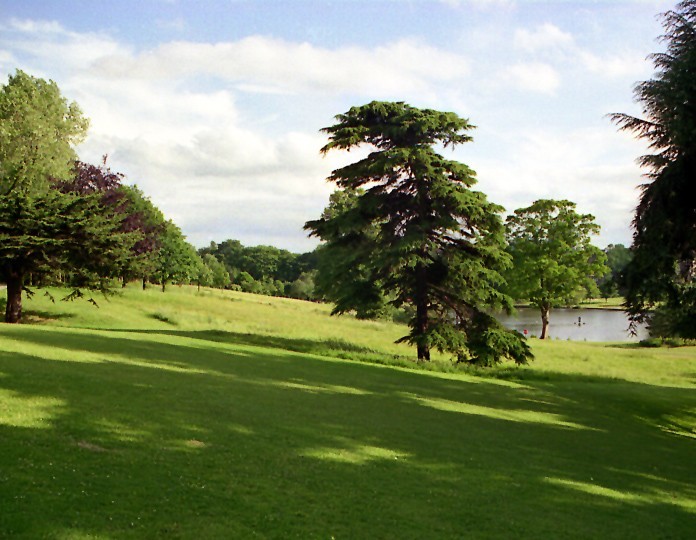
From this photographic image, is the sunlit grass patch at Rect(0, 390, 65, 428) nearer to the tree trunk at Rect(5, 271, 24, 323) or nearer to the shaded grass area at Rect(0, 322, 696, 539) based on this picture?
the shaded grass area at Rect(0, 322, 696, 539)

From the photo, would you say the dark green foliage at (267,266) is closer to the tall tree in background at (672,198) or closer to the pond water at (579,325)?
the pond water at (579,325)

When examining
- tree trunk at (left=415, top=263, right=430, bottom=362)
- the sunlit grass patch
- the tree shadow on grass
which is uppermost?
tree trunk at (left=415, top=263, right=430, bottom=362)

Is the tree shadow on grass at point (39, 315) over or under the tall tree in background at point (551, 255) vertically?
under

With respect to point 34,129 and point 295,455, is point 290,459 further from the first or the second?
point 34,129

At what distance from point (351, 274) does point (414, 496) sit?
21449mm

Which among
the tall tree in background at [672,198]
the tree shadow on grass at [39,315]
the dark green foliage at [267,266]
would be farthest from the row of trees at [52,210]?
the dark green foliage at [267,266]

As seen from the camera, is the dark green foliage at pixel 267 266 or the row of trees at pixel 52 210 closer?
the row of trees at pixel 52 210

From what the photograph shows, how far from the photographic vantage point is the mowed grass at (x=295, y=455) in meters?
6.11

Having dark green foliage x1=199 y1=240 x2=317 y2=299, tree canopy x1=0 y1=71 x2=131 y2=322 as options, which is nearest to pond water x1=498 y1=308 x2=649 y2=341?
tree canopy x1=0 y1=71 x2=131 y2=322

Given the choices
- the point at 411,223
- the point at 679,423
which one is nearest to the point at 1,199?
the point at 411,223

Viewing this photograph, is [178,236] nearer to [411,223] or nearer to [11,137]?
[11,137]

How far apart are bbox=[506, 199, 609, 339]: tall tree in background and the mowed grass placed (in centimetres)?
3767

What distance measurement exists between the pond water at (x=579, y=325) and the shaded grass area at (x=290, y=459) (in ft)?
156

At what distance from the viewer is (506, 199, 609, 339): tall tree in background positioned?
A: 55.9 m
